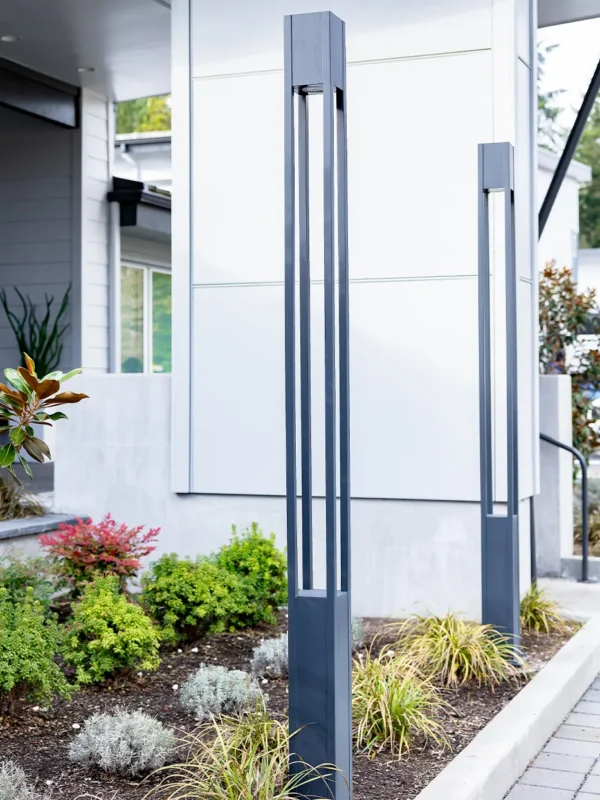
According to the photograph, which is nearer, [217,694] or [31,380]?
[31,380]

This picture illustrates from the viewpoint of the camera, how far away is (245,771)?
298cm

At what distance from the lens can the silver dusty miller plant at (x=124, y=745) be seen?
3279mm

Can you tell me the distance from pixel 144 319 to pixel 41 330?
8.11ft

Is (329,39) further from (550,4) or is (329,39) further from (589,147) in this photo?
(589,147)

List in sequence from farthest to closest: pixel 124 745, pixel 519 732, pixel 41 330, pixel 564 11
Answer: pixel 41 330 < pixel 564 11 < pixel 519 732 < pixel 124 745

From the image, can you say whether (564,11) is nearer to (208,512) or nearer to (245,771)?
(208,512)

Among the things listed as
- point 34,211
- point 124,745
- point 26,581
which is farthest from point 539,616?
point 34,211

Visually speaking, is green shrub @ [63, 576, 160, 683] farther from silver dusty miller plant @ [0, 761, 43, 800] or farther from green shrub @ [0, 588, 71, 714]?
silver dusty miller plant @ [0, 761, 43, 800]

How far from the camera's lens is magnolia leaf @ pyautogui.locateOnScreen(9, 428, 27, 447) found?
3105 mm

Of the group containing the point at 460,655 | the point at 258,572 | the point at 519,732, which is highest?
the point at 258,572

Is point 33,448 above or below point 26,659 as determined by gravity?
above

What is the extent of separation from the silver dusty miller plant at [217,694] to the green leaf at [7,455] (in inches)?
53.1

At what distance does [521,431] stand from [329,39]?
327cm

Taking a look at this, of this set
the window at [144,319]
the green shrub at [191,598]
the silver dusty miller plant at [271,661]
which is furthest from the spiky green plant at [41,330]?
the silver dusty miller plant at [271,661]
